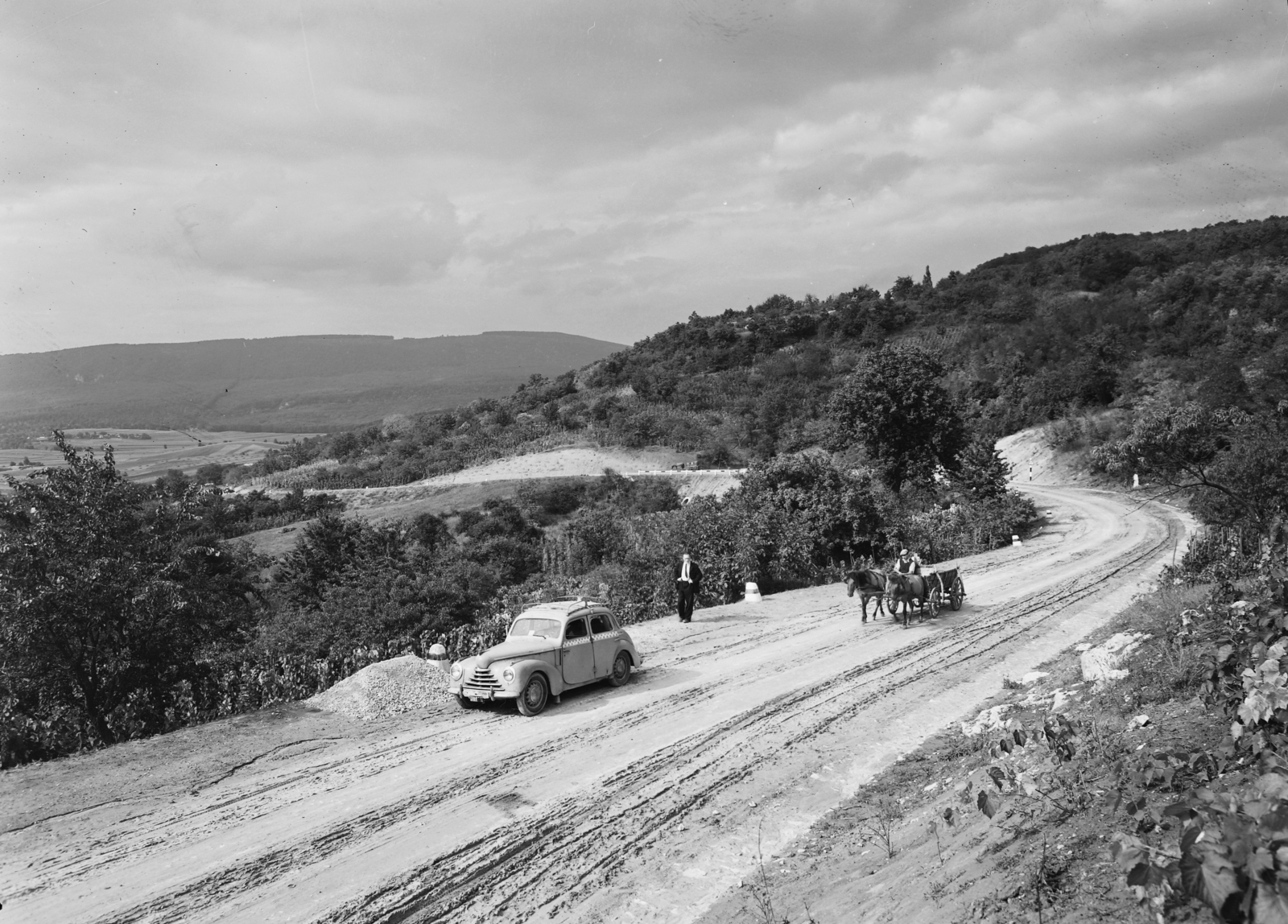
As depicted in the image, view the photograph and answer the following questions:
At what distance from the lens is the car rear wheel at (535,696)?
1303 cm

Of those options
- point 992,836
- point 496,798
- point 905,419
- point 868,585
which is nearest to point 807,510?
point 868,585

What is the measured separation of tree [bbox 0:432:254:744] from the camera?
12789 millimetres

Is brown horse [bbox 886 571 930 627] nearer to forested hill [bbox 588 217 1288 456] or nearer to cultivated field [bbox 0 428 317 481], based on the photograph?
forested hill [bbox 588 217 1288 456]

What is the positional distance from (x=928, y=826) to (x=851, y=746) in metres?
3.38

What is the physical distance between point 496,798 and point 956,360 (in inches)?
3057

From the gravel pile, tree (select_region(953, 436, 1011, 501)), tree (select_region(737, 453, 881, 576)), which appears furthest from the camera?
tree (select_region(953, 436, 1011, 501))

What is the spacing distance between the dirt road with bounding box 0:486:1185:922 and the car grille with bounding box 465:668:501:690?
534 mm

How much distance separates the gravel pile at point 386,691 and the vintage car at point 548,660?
2.18 ft

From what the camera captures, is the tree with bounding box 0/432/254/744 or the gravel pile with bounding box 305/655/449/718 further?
the gravel pile with bounding box 305/655/449/718

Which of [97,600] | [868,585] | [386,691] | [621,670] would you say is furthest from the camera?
[868,585]

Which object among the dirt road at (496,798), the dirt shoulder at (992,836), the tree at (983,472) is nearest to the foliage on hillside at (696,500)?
the tree at (983,472)

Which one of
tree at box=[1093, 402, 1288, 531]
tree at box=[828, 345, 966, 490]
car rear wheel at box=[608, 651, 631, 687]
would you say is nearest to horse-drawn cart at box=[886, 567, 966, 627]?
tree at box=[1093, 402, 1288, 531]

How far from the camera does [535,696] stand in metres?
13.2

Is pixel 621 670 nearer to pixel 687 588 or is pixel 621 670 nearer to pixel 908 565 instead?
pixel 687 588
